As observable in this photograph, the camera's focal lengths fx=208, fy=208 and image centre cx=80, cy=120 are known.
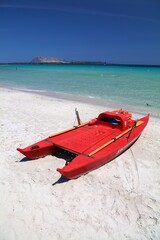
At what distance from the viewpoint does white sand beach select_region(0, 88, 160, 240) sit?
329 centimetres

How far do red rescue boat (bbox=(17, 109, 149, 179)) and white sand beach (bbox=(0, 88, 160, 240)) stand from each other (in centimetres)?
26

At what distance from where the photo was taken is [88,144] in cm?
526

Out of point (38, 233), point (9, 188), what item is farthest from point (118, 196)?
point (9, 188)

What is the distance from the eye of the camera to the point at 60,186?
4.30 metres

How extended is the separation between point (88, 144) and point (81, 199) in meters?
1.59

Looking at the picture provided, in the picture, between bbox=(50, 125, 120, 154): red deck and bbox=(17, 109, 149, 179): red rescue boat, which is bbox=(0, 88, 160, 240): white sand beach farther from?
bbox=(50, 125, 120, 154): red deck

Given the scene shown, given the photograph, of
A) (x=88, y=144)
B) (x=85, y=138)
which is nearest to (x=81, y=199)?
(x=88, y=144)

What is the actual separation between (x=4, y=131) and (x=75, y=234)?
15.7 ft

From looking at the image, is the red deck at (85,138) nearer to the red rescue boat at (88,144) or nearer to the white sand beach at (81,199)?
the red rescue boat at (88,144)

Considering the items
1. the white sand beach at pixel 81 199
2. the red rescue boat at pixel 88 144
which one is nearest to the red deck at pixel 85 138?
the red rescue boat at pixel 88 144

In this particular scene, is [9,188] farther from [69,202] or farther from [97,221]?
[97,221]

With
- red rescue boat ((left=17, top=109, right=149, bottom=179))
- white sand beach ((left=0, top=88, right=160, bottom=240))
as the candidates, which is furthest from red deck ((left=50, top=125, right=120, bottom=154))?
white sand beach ((left=0, top=88, right=160, bottom=240))

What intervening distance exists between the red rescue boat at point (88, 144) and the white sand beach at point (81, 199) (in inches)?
10.4

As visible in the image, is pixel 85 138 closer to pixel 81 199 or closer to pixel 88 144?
pixel 88 144
